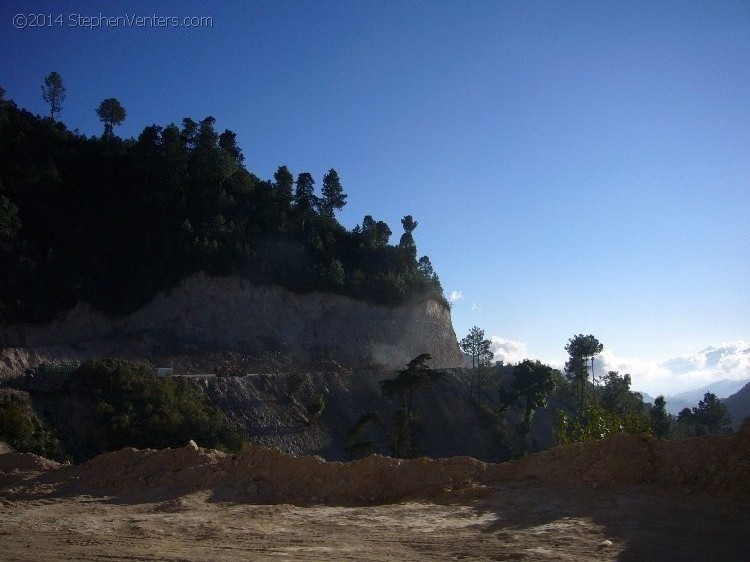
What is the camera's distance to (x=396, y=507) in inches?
399

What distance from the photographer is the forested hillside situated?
1741 inches

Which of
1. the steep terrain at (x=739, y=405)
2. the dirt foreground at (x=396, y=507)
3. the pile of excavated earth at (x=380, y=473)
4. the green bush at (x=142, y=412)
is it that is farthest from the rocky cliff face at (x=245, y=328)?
the steep terrain at (x=739, y=405)

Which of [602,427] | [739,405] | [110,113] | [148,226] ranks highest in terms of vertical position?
[110,113]

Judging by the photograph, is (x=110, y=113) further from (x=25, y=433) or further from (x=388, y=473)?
(x=388, y=473)

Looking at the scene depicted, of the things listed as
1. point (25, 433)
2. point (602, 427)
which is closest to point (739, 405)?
point (602, 427)

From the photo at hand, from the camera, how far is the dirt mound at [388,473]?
378 inches

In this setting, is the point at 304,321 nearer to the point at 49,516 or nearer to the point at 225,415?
the point at 225,415

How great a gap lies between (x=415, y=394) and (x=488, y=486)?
3631 centimetres

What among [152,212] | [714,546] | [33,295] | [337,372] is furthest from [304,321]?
[714,546]

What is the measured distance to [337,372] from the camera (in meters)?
47.7

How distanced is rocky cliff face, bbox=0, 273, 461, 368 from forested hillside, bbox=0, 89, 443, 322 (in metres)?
1.08

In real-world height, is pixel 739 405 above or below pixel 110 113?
below

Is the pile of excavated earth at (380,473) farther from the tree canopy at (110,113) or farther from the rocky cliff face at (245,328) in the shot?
the tree canopy at (110,113)

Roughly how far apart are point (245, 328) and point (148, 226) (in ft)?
39.4
